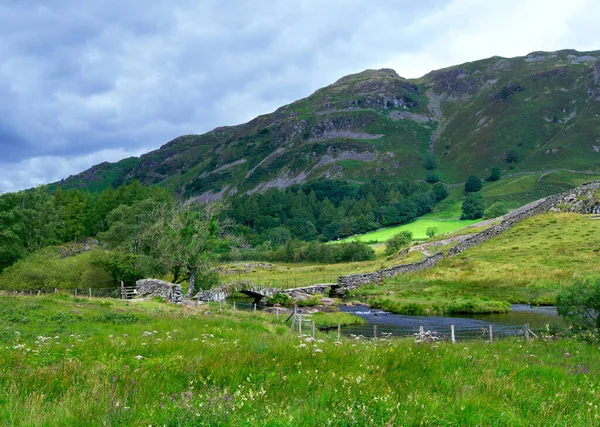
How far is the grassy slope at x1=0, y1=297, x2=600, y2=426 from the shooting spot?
19.9 ft

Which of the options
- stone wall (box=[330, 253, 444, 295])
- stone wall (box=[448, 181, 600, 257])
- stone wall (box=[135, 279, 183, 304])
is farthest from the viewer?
stone wall (box=[448, 181, 600, 257])

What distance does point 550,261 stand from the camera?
181 feet

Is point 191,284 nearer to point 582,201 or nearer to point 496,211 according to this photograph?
point 582,201

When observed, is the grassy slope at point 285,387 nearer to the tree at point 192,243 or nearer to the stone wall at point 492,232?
the tree at point 192,243

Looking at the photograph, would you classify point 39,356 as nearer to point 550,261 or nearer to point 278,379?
point 278,379

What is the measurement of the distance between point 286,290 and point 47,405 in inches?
2067

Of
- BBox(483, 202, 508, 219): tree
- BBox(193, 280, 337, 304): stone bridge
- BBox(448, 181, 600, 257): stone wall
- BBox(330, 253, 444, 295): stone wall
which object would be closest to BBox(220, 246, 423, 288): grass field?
BBox(330, 253, 444, 295): stone wall

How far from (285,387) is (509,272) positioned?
55.0m

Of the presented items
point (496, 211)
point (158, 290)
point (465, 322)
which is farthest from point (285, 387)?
point (496, 211)

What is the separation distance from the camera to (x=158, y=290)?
145 ft

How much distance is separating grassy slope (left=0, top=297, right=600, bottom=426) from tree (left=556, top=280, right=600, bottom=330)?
9.81m

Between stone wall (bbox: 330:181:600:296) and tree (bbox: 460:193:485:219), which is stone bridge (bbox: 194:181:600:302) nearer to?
stone wall (bbox: 330:181:600:296)

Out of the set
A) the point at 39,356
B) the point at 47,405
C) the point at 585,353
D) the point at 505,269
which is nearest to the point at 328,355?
the point at 47,405

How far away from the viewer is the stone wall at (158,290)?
1724 inches
